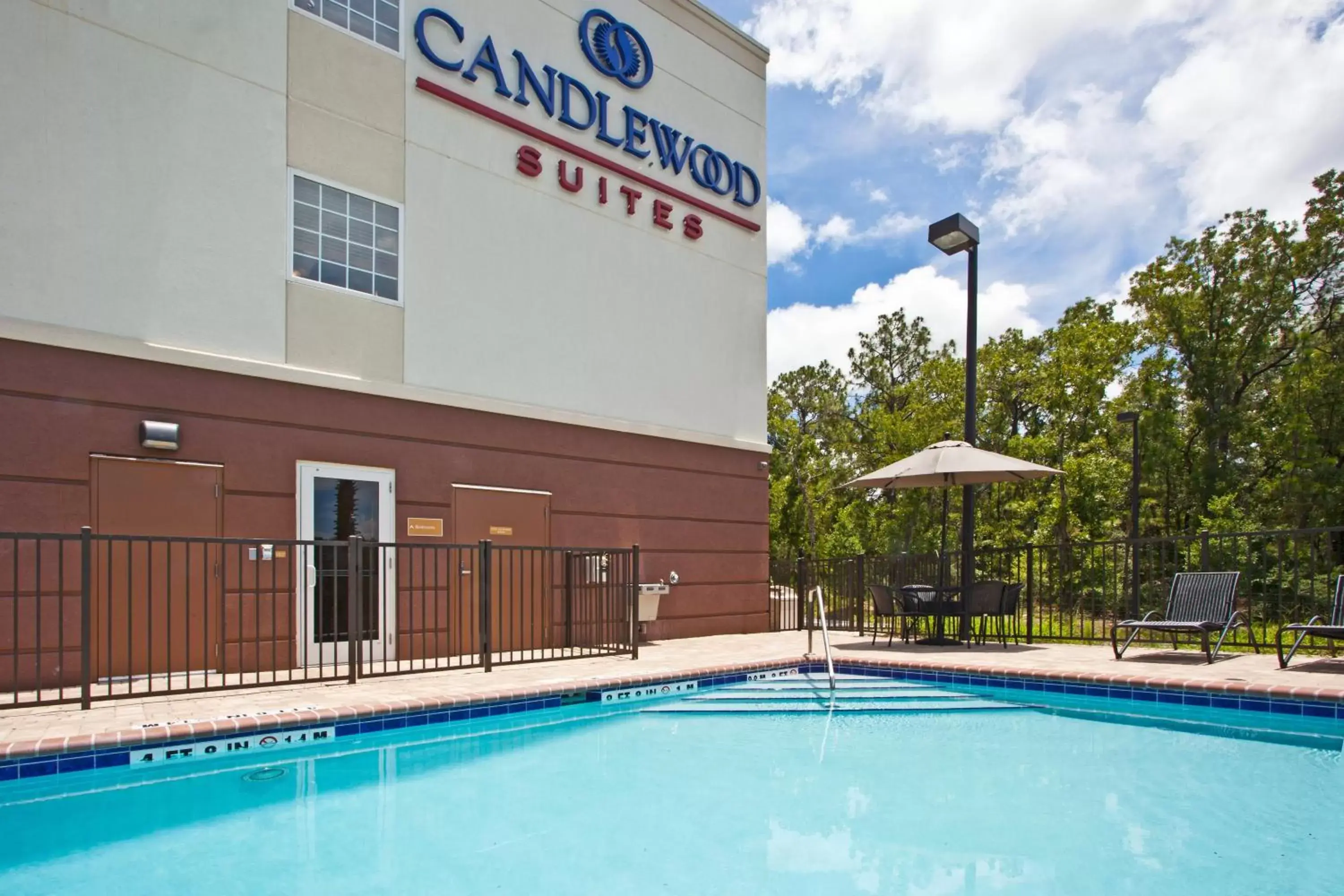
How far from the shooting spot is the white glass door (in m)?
7.57

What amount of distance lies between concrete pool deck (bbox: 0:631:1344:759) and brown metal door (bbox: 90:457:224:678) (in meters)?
0.98

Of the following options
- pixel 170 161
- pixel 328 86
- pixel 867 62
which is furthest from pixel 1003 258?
pixel 170 161

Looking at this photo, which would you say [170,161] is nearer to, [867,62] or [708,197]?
[708,197]

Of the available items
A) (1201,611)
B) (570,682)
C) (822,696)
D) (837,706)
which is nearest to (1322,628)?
(1201,611)

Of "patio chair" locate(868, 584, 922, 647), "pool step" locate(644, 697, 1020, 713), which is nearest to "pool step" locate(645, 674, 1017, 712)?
"pool step" locate(644, 697, 1020, 713)

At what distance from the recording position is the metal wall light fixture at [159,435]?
21.9 ft

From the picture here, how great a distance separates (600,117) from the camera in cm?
1027

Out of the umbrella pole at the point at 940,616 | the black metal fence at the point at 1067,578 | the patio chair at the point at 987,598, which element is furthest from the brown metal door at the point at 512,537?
the patio chair at the point at 987,598

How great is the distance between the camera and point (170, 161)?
22.8 ft

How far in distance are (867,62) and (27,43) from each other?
10710 millimetres

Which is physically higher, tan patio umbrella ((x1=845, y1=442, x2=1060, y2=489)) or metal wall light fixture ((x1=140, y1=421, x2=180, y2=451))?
metal wall light fixture ((x1=140, y1=421, x2=180, y2=451))

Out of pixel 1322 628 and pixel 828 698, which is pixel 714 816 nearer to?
pixel 828 698

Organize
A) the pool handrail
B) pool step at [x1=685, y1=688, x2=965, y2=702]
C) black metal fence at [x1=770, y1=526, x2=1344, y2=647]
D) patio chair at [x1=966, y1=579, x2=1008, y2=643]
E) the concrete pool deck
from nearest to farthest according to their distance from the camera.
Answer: the concrete pool deck < pool step at [x1=685, y1=688, x2=965, y2=702] < the pool handrail < black metal fence at [x1=770, y1=526, x2=1344, y2=647] < patio chair at [x1=966, y1=579, x2=1008, y2=643]

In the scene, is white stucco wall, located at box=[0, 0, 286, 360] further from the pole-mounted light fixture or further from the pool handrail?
the pole-mounted light fixture
